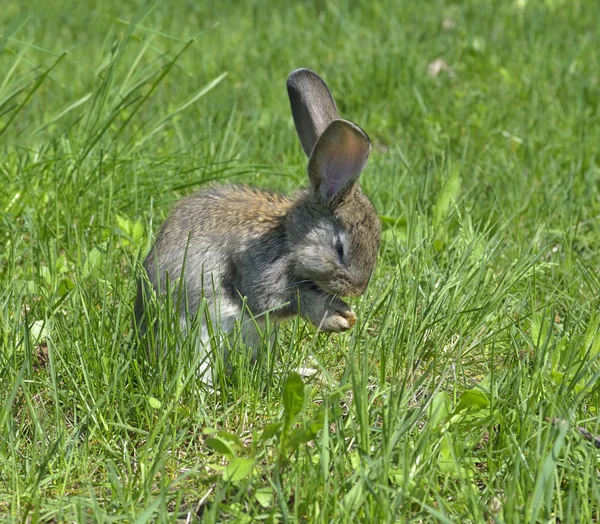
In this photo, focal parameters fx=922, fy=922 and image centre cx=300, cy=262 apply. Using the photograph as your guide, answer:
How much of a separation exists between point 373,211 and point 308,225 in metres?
0.30

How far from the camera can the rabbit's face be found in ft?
12.5

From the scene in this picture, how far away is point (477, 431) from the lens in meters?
3.11

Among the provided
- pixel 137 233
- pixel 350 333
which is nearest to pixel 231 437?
pixel 350 333

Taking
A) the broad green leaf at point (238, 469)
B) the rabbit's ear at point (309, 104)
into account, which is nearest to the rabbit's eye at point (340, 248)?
the rabbit's ear at point (309, 104)

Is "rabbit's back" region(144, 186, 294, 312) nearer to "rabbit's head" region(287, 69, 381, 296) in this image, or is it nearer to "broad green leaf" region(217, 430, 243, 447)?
"rabbit's head" region(287, 69, 381, 296)

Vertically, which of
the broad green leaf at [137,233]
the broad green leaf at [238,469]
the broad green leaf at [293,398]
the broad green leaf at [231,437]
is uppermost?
the broad green leaf at [293,398]

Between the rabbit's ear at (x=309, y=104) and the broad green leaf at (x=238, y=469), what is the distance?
1.61 metres

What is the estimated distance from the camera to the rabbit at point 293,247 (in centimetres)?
377

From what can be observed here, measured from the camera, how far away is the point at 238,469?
2.78 m

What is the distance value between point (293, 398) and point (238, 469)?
276 millimetres

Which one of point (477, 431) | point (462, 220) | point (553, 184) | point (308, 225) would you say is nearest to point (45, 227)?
point (308, 225)

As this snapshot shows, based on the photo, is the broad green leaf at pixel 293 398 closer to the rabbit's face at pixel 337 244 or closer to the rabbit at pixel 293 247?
the rabbit at pixel 293 247

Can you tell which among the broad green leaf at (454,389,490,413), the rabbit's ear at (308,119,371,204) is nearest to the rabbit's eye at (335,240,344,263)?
the rabbit's ear at (308,119,371,204)

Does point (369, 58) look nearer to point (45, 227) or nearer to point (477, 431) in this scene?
point (45, 227)
